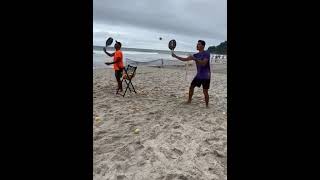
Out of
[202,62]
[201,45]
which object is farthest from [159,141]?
[201,45]

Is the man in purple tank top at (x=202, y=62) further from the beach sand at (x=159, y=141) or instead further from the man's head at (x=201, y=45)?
the beach sand at (x=159, y=141)

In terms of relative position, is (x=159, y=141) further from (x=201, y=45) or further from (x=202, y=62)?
(x=201, y=45)

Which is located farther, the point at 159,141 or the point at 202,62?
the point at 202,62

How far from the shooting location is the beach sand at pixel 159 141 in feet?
11.6

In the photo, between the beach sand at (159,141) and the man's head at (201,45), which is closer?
the beach sand at (159,141)

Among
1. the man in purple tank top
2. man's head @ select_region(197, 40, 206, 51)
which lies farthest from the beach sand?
man's head @ select_region(197, 40, 206, 51)

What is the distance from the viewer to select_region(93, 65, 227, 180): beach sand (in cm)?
353

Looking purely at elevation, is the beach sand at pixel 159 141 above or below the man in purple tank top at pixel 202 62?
below

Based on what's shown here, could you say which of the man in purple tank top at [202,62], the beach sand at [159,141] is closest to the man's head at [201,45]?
the man in purple tank top at [202,62]

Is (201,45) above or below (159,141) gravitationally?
above

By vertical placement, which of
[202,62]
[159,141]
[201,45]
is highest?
[201,45]

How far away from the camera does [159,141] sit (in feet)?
15.3
